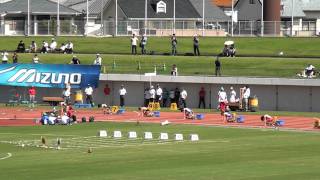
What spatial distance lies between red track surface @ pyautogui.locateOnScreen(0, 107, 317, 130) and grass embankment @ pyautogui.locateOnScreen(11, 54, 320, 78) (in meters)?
10.8

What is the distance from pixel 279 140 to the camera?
4744cm

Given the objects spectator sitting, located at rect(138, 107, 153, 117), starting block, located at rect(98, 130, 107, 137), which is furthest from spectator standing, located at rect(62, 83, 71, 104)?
starting block, located at rect(98, 130, 107, 137)

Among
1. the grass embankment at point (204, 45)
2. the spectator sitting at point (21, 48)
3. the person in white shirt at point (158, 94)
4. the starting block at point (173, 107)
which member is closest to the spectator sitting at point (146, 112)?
the starting block at point (173, 107)

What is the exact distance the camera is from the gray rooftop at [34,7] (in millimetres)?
120669

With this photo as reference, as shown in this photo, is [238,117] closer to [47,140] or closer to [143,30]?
[47,140]

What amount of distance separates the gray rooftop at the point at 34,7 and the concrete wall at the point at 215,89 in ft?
141

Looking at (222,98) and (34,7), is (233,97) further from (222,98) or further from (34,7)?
(34,7)

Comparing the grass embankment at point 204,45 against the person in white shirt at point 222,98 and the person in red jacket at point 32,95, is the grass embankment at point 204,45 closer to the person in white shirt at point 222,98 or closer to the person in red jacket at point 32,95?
the person in red jacket at point 32,95

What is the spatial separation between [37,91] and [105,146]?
3603 centimetres

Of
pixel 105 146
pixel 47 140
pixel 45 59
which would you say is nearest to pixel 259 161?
pixel 105 146

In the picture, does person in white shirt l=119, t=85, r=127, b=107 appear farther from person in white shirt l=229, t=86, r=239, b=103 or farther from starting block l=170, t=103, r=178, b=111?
person in white shirt l=229, t=86, r=239, b=103

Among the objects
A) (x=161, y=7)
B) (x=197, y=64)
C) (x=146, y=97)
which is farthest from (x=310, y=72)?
(x=161, y=7)

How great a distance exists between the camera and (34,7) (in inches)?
4833

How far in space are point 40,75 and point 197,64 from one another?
1237 centimetres
